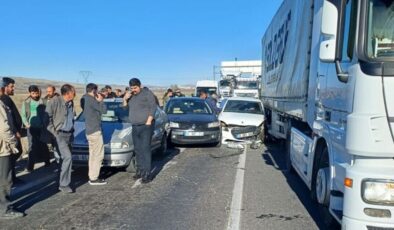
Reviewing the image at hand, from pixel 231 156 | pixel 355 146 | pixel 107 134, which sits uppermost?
pixel 355 146

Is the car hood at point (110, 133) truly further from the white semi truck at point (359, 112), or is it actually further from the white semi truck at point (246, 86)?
the white semi truck at point (246, 86)

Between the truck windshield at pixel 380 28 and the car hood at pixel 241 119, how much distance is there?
10.1 m

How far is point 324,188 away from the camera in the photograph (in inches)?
196

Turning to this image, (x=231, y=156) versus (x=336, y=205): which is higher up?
(x=336, y=205)

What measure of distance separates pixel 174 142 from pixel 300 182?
535 cm

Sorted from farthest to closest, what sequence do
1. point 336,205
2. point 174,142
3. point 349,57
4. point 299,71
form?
point 174,142, point 299,71, point 336,205, point 349,57

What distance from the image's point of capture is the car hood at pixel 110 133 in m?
8.64

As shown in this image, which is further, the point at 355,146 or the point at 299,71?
the point at 299,71

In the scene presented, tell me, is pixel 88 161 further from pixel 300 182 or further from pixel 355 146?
pixel 355 146

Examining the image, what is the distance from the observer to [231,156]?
38.1ft

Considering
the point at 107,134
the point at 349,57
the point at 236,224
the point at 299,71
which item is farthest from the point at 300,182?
the point at 349,57

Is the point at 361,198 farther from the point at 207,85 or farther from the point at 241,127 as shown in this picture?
the point at 207,85

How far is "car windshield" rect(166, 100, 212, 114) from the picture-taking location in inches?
554

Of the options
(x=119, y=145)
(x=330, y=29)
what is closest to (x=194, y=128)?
(x=119, y=145)
